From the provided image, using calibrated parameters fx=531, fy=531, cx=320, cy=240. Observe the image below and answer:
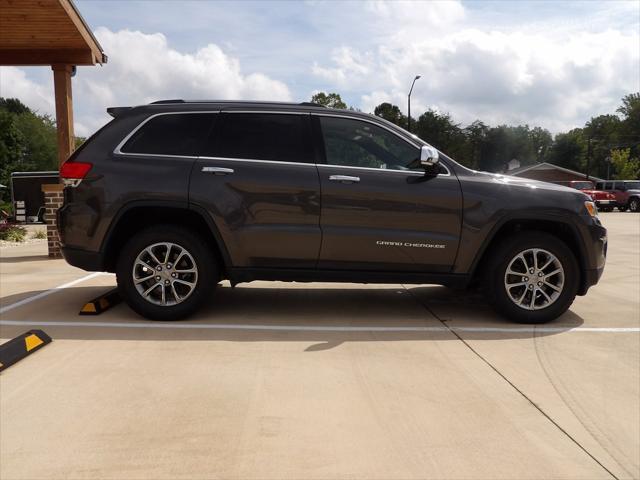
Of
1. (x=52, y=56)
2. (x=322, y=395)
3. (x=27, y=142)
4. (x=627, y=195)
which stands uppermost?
(x=27, y=142)

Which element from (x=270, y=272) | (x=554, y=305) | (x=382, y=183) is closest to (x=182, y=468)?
(x=270, y=272)

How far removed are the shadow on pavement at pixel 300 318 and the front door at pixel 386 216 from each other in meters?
0.58

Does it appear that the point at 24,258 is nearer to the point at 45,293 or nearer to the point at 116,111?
the point at 45,293

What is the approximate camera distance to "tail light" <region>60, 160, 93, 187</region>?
4812mm

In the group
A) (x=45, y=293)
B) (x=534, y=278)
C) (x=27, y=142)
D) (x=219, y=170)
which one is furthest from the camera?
(x=27, y=142)

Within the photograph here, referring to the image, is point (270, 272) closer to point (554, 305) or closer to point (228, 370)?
point (228, 370)

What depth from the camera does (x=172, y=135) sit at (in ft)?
16.3

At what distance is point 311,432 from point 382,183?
2577 mm

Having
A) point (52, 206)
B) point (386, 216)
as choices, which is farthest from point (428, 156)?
point (52, 206)

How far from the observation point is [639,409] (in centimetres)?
321

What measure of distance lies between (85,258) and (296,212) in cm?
198

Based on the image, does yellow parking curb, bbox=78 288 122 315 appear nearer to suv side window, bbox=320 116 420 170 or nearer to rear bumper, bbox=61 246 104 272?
rear bumper, bbox=61 246 104 272

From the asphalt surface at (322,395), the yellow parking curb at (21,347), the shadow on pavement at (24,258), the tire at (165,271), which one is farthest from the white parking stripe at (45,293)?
the shadow on pavement at (24,258)

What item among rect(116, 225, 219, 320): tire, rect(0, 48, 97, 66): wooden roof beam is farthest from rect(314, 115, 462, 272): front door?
rect(0, 48, 97, 66): wooden roof beam
